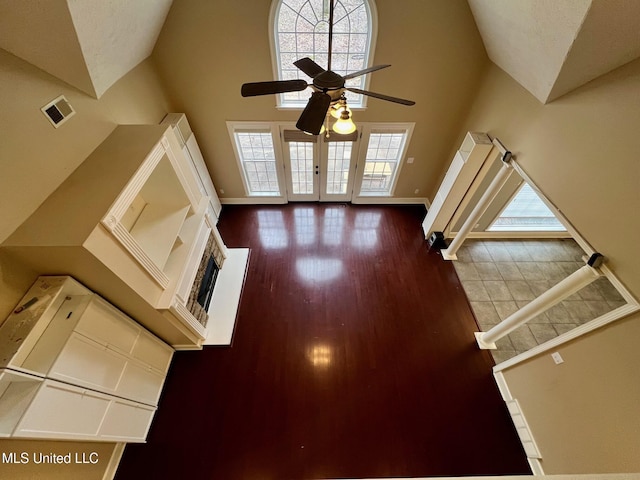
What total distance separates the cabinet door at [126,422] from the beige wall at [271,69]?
378cm

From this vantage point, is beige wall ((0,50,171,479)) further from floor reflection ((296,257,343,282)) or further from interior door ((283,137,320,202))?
floor reflection ((296,257,343,282))

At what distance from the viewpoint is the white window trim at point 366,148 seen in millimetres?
4195

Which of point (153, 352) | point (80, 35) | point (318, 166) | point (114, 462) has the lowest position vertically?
point (114, 462)

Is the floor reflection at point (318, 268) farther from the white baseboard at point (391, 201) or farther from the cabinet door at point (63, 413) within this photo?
the cabinet door at point (63, 413)

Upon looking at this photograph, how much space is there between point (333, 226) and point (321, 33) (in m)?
2.97

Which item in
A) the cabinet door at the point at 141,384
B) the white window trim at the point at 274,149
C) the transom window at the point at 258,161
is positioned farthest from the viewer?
the transom window at the point at 258,161

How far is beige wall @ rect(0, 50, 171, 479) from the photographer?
5.48ft

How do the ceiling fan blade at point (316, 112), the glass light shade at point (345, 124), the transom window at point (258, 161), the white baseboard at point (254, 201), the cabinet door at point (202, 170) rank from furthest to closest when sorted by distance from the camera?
the white baseboard at point (254, 201) < the transom window at point (258, 161) < the cabinet door at point (202, 170) < the glass light shade at point (345, 124) < the ceiling fan blade at point (316, 112)

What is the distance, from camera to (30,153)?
180 centimetres

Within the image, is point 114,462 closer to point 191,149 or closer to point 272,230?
point 272,230

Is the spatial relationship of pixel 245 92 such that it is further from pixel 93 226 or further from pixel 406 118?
pixel 406 118

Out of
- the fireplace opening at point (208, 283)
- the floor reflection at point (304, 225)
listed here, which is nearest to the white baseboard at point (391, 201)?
the floor reflection at point (304, 225)

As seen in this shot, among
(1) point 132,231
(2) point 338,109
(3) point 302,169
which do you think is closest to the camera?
(2) point 338,109

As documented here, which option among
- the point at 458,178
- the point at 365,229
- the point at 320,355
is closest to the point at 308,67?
the point at 458,178
